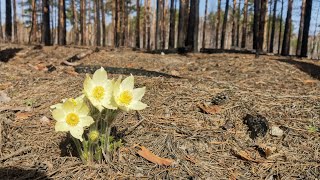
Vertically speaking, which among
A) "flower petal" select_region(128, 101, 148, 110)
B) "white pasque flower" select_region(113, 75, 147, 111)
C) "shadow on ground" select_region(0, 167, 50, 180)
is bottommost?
"shadow on ground" select_region(0, 167, 50, 180)

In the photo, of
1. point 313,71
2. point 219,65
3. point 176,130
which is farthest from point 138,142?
point 313,71

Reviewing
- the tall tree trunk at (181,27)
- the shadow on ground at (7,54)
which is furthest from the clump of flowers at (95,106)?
the tall tree trunk at (181,27)

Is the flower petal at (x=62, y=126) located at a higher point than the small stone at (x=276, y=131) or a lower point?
higher

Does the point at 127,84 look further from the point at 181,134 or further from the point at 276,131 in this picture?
the point at 276,131

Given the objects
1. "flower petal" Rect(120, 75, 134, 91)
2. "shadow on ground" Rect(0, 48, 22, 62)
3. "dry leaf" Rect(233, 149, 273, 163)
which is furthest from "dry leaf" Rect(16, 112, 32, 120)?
"shadow on ground" Rect(0, 48, 22, 62)

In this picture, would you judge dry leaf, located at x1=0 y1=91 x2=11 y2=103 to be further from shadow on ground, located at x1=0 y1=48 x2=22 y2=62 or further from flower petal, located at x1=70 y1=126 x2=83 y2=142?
shadow on ground, located at x1=0 y1=48 x2=22 y2=62

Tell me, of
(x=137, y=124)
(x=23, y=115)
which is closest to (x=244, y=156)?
(x=137, y=124)

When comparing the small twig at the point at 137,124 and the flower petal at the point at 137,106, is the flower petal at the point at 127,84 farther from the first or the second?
the small twig at the point at 137,124
